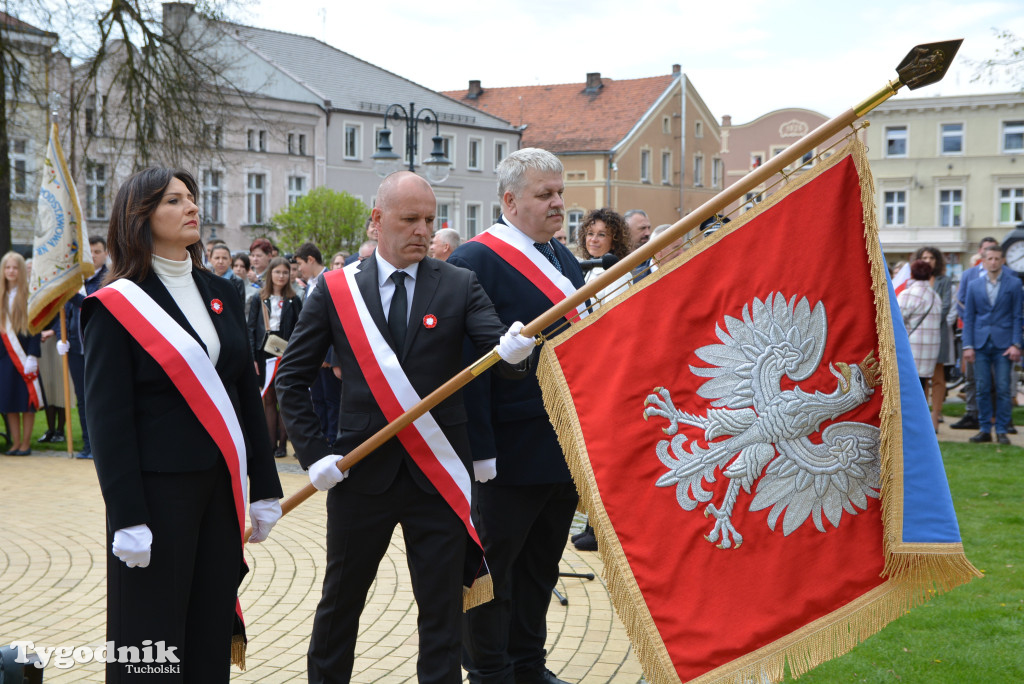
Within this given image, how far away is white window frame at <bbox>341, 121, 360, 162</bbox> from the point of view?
46.6m

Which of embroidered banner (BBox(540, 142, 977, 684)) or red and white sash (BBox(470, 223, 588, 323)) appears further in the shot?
red and white sash (BBox(470, 223, 588, 323))

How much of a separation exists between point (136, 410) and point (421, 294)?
1049 mm

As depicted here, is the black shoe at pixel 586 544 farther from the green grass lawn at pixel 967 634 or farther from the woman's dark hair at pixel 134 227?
the woman's dark hair at pixel 134 227

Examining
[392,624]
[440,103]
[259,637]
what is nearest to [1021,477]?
[392,624]

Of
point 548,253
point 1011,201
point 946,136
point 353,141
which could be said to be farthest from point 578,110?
point 548,253

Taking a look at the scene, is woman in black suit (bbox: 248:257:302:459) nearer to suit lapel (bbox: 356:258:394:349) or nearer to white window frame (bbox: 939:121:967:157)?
suit lapel (bbox: 356:258:394:349)

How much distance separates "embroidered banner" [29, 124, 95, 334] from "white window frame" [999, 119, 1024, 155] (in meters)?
51.4

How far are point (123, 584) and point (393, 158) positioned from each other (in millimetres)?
13291

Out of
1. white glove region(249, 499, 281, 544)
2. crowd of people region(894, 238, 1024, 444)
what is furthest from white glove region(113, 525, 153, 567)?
crowd of people region(894, 238, 1024, 444)

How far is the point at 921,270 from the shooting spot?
38.2 feet

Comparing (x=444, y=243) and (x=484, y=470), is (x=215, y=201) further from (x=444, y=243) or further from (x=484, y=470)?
(x=484, y=470)

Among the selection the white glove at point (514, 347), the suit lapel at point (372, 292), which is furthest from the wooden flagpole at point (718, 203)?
the suit lapel at point (372, 292)

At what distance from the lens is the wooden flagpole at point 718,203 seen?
10.3 feet

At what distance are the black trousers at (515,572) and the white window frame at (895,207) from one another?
53347mm
